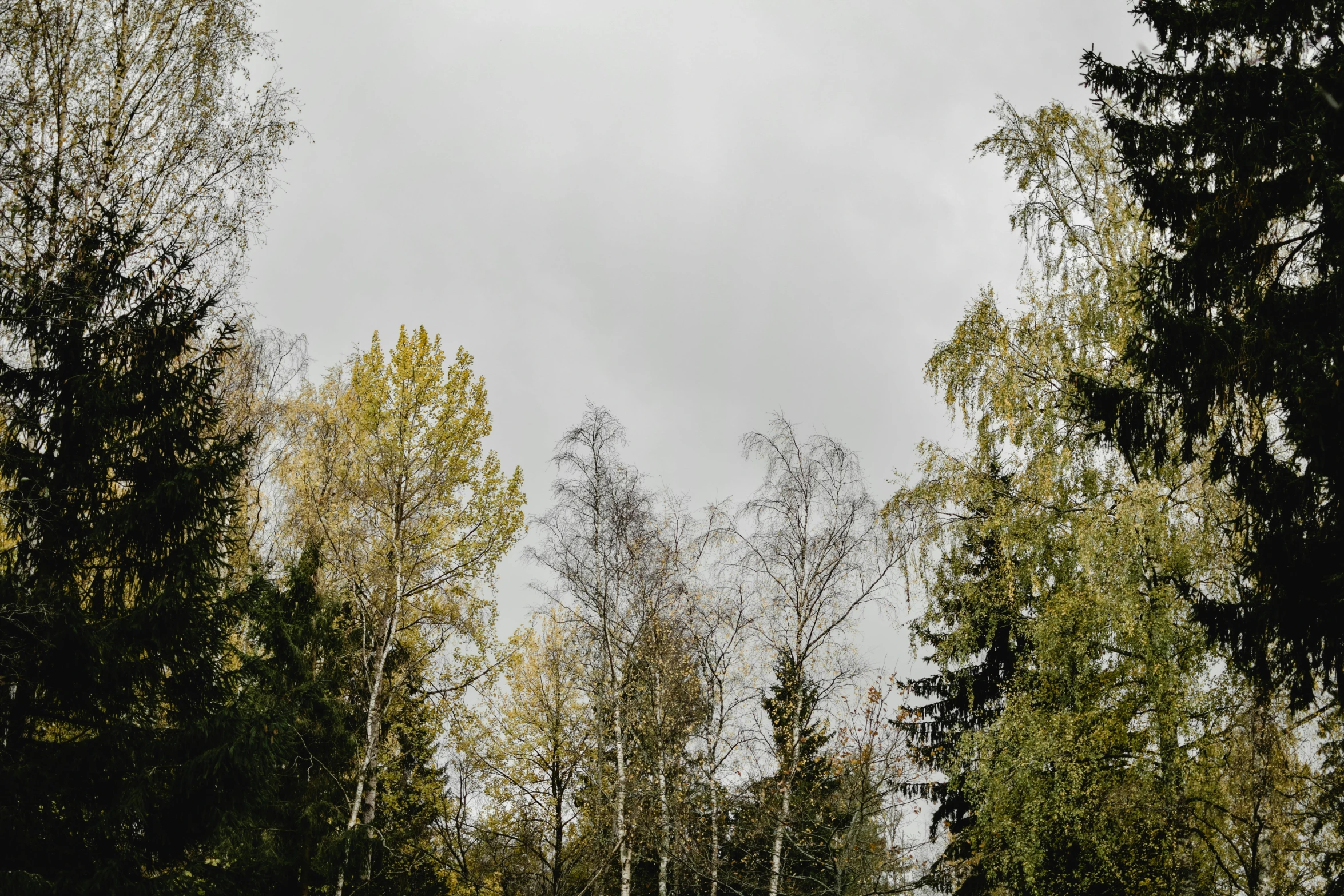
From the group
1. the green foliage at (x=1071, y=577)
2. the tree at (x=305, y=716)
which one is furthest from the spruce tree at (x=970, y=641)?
the tree at (x=305, y=716)

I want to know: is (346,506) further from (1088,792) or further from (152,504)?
(1088,792)

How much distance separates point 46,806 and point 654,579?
9176 millimetres

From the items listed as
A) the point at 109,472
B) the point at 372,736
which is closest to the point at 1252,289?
the point at 109,472

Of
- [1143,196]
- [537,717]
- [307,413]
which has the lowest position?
[537,717]

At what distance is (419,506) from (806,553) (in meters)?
5.89

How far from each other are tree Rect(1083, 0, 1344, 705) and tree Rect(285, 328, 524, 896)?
326 inches

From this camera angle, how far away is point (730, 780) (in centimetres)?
1499

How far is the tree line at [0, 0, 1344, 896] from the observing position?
753cm

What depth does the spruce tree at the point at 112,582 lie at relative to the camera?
24.2 feet

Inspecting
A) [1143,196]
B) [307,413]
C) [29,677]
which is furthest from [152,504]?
[307,413]

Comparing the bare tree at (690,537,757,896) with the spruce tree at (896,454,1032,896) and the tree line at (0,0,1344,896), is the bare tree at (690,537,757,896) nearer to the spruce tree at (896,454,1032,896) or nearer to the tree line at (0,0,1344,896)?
the tree line at (0,0,1344,896)

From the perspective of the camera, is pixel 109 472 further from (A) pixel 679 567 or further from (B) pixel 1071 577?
(B) pixel 1071 577

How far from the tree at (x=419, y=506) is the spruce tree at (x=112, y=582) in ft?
13.9

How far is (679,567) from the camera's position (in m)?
16.0
